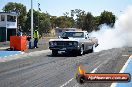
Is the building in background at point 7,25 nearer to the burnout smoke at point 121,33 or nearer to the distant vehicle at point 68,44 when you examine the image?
the burnout smoke at point 121,33

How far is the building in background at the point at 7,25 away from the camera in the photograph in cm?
5978

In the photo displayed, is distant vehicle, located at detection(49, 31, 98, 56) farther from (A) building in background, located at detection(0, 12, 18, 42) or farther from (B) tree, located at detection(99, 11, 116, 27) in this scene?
(B) tree, located at detection(99, 11, 116, 27)

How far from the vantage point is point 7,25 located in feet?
203

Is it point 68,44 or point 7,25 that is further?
point 7,25

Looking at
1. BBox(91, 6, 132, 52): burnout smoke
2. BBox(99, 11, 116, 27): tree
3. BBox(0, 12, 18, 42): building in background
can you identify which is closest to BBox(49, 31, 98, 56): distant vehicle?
BBox(91, 6, 132, 52): burnout smoke

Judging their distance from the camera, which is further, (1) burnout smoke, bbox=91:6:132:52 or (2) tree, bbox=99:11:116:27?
(2) tree, bbox=99:11:116:27

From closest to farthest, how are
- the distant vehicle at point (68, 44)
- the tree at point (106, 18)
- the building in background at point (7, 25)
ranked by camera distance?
the distant vehicle at point (68, 44), the building in background at point (7, 25), the tree at point (106, 18)

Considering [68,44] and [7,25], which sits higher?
[7,25]

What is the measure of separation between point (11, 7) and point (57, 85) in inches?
4840

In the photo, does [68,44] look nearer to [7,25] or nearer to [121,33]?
[121,33]

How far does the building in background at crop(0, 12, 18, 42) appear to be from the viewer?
196 ft

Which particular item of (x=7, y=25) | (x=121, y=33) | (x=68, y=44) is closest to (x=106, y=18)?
(x=7, y=25)

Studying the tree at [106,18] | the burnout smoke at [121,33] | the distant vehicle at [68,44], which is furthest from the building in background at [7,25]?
the tree at [106,18]

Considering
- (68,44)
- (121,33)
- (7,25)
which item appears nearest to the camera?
(68,44)
